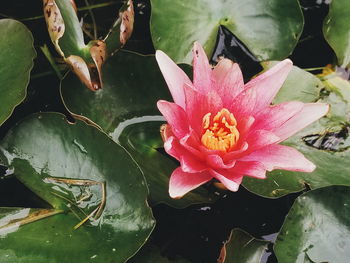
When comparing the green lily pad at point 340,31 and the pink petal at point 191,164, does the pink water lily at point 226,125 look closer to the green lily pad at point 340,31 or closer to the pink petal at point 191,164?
the pink petal at point 191,164

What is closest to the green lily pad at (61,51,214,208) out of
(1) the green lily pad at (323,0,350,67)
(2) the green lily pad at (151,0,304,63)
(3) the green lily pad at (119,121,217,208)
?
(3) the green lily pad at (119,121,217,208)

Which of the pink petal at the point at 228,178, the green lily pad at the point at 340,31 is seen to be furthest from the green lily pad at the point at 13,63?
the green lily pad at the point at 340,31

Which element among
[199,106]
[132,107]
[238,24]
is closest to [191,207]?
[132,107]

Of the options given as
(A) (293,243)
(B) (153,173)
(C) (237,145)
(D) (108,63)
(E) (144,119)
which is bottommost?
(A) (293,243)

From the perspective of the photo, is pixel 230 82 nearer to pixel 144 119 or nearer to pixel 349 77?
pixel 144 119

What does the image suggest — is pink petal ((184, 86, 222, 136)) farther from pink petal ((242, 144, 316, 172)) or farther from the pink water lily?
pink petal ((242, 144, 316, 172))

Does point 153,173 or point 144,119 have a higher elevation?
point 144,119

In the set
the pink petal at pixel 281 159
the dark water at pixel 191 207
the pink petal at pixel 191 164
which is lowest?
the dark water at pixel 191 207

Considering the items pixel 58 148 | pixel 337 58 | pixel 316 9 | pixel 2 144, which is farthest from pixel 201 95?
pixel 316 9
